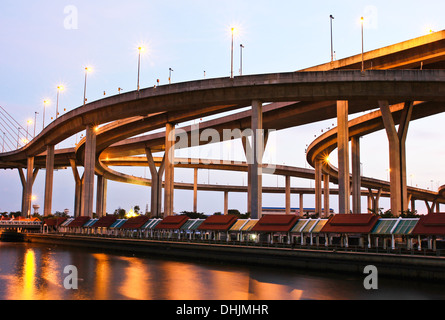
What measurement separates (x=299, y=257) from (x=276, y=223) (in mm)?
7715

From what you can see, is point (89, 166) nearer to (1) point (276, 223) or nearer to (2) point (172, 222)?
(2) point (172, 222)

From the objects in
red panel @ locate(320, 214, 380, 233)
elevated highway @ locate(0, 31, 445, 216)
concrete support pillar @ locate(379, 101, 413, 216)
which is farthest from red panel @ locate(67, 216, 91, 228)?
concrete support pillar @ locate(379, 101, 413, 216)

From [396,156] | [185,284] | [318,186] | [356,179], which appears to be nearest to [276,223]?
[185,284]

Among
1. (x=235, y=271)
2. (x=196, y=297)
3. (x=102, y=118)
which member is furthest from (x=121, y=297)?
(x=102, y=118)

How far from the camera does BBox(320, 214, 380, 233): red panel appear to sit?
3809cm

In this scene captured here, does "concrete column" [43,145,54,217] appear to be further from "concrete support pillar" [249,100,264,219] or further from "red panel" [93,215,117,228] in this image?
"concrete support pillar" [249,100,264,219]

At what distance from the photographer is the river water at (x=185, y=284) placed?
26.3m

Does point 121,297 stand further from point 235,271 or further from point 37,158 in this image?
point 37,158

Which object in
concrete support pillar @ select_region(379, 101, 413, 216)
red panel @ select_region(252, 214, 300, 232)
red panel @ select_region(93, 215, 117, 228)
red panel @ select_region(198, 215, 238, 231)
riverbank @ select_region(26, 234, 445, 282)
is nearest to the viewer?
riverbank @ select_region(26, 234, 445, 282)

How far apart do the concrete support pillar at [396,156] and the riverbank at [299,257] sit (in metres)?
20.2

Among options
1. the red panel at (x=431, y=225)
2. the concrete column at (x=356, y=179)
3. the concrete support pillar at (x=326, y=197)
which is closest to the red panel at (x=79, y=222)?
the concrete column at (x=356, y=179)

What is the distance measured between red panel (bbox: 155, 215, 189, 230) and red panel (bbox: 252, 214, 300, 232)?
12.0m

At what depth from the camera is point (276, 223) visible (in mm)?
44438

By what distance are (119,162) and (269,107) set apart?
6371cm
